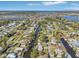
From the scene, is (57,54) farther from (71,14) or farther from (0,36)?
(0,36)

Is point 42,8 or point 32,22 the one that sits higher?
point 42,8

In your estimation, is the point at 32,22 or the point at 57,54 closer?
the point at 57,54

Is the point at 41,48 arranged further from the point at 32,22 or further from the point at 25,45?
the point at 32,22

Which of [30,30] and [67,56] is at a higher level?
[30,30]

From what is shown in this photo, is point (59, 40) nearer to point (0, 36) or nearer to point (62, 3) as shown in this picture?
point (62, 3)

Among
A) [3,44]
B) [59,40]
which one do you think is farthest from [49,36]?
[3,44]

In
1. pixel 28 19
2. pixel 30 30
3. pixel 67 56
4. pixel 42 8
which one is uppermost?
pixel 42 8

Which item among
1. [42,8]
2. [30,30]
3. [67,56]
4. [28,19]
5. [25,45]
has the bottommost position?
[67,56]

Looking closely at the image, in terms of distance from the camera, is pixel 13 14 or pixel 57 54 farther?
pixel 13 14

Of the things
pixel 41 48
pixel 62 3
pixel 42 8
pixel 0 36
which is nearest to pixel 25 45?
pixel 41 48
